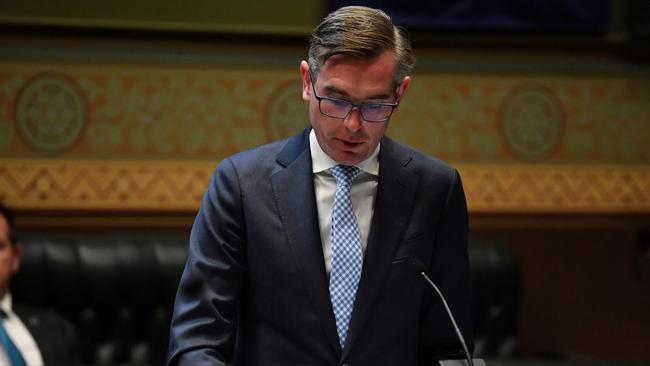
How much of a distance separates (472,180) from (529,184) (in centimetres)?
29

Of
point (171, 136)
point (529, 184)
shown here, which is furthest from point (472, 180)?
point (171, 136)

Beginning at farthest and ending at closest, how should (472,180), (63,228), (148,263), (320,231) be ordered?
(472,180)
(63,228)
(148,263)
(320,231)

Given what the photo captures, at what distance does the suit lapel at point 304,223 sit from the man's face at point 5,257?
1.94 m

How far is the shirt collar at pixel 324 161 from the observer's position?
228cm

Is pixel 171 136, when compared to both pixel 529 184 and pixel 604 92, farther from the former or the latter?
pixel 604 92

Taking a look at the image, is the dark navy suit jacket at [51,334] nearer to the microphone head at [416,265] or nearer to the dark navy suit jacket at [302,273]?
the dark navy suit jacket at [302,273]

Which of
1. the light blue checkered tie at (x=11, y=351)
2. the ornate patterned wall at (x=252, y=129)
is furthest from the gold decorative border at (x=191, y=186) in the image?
the light blue checkered tie at (x=11, y=351)

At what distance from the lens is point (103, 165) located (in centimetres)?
463

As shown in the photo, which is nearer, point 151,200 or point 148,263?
point 148,263

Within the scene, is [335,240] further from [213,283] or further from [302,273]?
[213,283]

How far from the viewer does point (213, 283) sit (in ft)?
7.06

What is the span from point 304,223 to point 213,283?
23cm

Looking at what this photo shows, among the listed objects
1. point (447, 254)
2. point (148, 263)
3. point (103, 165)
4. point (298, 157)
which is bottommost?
point (148, 263)

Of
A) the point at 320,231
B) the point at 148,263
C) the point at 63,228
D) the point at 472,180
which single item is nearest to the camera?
the point at 320,231
